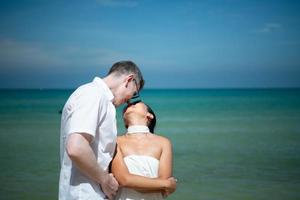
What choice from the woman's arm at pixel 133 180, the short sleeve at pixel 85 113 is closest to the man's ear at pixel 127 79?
the short sleeve at pixel 85 113

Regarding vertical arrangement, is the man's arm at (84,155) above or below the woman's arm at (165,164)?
above

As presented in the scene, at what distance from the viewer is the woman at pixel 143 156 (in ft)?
8.36

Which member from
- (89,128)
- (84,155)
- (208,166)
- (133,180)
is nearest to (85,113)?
(89,128)

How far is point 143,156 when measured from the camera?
2.61m

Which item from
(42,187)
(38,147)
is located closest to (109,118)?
(42,187)

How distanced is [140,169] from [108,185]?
0.36 metres

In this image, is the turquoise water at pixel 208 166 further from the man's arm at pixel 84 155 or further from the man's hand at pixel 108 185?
the man's arm at pixel 84 155

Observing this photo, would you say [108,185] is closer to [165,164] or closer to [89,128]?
[89,128]

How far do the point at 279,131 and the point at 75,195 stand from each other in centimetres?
1665

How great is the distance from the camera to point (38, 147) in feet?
42.5

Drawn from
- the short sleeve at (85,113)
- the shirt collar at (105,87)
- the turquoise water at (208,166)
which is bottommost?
the turquoise water at (208,166)

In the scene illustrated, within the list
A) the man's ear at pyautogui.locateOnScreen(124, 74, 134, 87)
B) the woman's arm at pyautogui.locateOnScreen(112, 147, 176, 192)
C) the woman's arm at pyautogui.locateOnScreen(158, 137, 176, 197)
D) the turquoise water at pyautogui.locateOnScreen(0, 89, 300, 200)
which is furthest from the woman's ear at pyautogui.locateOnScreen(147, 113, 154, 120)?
the turquoise water at pyautogui.locateOnScreen(0, 89, 300, 200)

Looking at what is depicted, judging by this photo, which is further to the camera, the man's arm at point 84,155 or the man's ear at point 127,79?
the man's ear at point 127,79

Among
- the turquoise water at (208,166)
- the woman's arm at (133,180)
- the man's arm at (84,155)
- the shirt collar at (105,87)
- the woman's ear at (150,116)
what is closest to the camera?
the man's arm at (84,155)
